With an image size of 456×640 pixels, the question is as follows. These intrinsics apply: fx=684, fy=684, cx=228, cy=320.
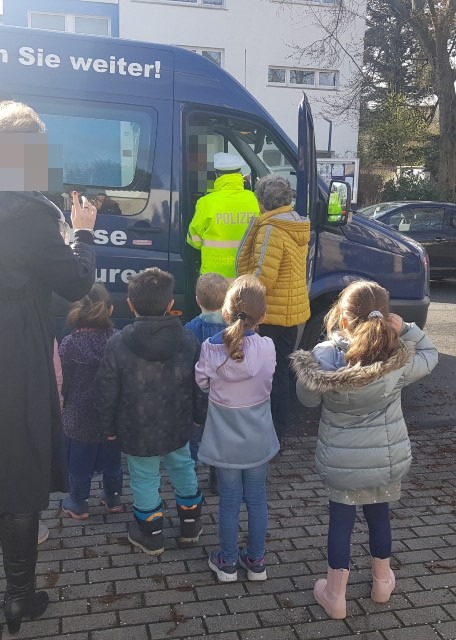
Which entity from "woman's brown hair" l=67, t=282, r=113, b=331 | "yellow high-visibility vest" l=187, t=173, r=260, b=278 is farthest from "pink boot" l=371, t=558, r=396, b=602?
"yellow high-visibility vest" l=187, t=173, r=260, b=278

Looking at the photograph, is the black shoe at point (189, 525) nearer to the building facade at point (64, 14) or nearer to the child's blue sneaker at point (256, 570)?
the child's blue sneaker at point (256, 570)

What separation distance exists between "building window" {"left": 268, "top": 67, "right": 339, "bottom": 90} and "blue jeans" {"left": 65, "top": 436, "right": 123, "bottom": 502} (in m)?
22.4

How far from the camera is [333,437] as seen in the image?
2.99 meters

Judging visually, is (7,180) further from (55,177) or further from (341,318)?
(341,318)

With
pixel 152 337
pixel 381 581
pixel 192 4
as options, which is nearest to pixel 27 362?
pixel 152 337

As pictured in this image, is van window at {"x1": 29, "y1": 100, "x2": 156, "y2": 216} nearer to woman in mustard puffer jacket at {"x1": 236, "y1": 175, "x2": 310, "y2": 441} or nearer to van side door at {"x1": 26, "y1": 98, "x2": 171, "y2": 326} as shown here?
van side door at {"x1": 26, "y1": 98, "x2": 171, "y2": 326}

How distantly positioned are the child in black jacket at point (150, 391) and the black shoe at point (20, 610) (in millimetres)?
688

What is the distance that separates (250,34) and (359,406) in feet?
75.3

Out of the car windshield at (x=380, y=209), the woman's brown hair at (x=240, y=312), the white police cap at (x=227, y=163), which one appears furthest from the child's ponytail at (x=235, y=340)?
the car windshield at (x=380, y=209)

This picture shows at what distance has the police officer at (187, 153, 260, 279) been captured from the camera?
463cm

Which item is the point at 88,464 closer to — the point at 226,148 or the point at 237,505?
the point at 237,505

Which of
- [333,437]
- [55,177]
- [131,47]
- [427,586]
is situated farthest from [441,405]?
[55,177]

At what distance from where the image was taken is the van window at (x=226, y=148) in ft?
16.9

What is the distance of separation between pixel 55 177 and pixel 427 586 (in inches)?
101
